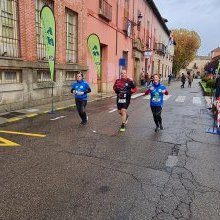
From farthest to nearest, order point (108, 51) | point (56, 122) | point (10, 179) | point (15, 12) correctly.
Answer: point (108, 51)
point (15, 12)
point (56, 122)
point (10, 179)

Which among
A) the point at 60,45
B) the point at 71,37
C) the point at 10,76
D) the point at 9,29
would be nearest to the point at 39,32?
the point at 60,45

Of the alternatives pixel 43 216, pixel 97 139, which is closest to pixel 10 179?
pixel 43 216

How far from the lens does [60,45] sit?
47.4 ft

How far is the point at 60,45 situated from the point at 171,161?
10.7 metres

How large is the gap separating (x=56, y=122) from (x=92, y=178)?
496 cm

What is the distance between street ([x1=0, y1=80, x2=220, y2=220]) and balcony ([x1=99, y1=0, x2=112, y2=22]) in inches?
520

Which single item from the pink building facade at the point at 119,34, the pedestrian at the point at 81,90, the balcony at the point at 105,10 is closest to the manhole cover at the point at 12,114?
the pedestrian at the point at 81,90

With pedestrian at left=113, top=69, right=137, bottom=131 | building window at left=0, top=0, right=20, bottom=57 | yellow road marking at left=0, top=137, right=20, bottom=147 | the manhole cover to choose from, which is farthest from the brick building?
pedestrian at left=113, top=69, right=137, bottom=131

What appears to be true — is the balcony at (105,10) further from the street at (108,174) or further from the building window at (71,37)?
the street at (108,174)

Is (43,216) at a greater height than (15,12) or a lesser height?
lesser

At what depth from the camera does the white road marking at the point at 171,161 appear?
546 centimetres

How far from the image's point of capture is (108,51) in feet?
70.9

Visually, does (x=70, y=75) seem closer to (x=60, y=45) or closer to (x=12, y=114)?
(x=60, y=45)

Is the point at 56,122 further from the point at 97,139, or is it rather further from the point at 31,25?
the point at 31,25
